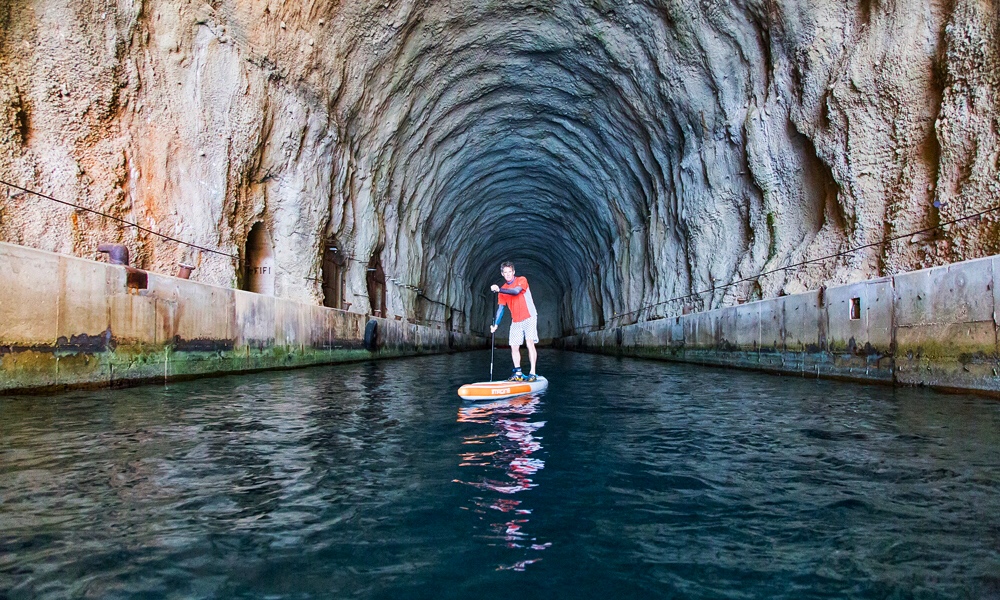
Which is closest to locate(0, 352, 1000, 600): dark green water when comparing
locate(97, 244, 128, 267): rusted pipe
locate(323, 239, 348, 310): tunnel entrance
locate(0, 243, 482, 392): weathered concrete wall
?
locate(0, 243, 482, 392): weathered concrete wall

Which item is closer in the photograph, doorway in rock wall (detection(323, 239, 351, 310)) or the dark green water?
the dark green water

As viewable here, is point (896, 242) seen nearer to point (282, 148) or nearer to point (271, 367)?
point (271, 367)

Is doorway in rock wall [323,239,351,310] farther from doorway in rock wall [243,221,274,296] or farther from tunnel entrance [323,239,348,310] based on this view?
doorway in rock wall [243,221,274,296]

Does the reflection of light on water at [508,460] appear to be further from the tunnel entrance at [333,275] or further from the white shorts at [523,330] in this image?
the tunnel entrance at [333,275]

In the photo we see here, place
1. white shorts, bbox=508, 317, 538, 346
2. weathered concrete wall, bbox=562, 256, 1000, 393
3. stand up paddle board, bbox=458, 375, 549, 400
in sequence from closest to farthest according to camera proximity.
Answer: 1. weathered concrete wall, bbox=562, 256, 1000, 393
2. stand up paddle board, bbox=458, 375, 549, 400
3. white shorts, bbox=508, 317, 538, 346

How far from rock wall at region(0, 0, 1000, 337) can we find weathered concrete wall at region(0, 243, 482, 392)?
151 cm

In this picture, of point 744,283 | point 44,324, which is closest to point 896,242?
point 744,283

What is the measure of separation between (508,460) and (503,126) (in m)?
20.5

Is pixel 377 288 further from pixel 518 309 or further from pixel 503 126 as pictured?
pixel 518 309

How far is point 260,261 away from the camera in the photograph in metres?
16.0

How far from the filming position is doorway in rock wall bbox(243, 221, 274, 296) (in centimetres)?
1585

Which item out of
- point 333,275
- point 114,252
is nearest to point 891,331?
point 114,252

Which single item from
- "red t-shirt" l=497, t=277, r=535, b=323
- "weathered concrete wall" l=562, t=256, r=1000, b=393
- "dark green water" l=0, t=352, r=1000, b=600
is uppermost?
"red t-shirt" l=497, t=277, r=535, b=323

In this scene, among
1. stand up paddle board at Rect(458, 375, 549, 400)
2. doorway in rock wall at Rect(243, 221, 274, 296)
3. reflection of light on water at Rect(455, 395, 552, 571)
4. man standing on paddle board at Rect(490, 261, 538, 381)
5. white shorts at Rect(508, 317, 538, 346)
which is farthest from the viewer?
doorway in rock wall at Rect(243, 221, 274, 296)
